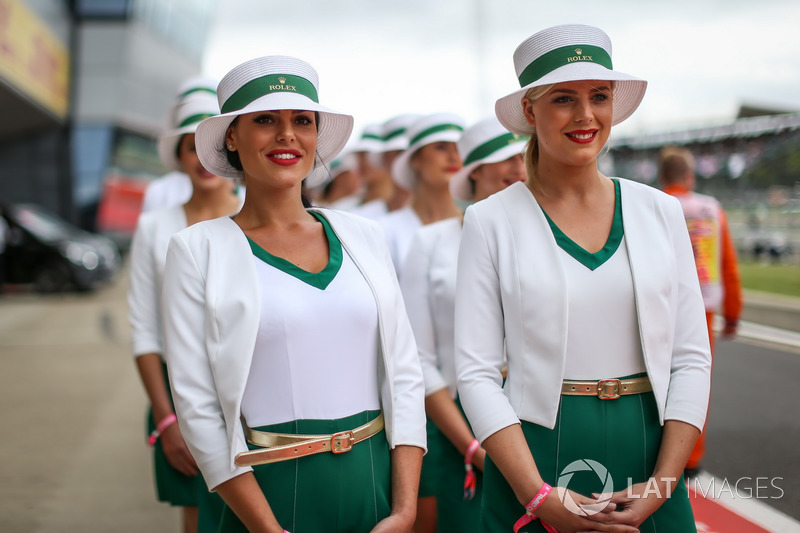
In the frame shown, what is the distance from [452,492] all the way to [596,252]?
57.5 inches

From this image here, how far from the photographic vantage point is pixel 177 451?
3.10 metres

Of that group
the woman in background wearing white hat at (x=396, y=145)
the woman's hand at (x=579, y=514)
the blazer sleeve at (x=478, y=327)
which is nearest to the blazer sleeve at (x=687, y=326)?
the woman's hand at (x=579, y=514)

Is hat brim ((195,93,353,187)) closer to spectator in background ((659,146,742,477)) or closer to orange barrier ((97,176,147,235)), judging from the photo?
spectator in background ((659,146,742,477))

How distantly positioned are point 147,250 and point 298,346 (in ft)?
4.75

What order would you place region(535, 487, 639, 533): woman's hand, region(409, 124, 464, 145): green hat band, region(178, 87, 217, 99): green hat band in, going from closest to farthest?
region(535, 487, 639, 533): woman's hand < region(178, 87, 217, 99): green hat band < region(409, 124, 464, 145): green hat band

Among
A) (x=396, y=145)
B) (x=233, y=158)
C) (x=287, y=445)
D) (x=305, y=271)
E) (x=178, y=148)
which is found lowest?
(x=287, y=445)

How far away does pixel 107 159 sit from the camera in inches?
1286

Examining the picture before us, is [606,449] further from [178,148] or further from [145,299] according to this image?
[178,148]

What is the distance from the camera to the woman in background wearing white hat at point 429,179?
13.0 feet

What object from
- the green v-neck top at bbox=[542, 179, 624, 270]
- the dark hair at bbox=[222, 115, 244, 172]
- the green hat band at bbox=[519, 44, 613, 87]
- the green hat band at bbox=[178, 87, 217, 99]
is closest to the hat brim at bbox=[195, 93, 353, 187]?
the dark hair at bbox=[222, 115, 244, 172]

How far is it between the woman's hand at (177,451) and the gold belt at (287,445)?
1142mm

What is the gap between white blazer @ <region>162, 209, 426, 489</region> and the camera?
1.99m

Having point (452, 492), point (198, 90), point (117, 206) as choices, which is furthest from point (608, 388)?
point (117, 206)

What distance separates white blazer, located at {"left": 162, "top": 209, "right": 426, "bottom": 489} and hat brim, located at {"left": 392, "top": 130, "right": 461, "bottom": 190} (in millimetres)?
1949
